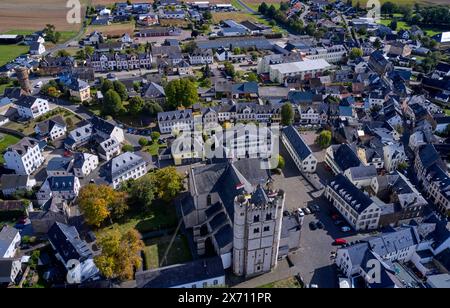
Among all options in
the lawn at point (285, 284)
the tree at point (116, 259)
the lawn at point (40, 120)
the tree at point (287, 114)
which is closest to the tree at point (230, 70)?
the tree at point (287, 114)

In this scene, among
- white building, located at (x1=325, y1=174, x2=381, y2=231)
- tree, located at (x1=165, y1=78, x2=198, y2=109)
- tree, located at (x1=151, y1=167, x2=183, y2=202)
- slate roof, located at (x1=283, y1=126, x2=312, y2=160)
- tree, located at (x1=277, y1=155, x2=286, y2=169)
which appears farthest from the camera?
tree, located at (x1=165, y1=78, x2=198, y2=109)

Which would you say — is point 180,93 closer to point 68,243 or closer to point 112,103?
point 112,103

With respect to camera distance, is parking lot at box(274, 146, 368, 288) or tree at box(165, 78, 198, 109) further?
tree at box(165, 78, 198, 109)

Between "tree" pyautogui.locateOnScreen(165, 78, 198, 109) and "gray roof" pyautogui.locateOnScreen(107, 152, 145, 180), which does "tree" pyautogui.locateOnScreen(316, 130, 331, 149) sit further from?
"gray roof" pyautogui.locateOnScreen(107, 152, 145, 180)

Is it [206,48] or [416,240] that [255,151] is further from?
[206,48]

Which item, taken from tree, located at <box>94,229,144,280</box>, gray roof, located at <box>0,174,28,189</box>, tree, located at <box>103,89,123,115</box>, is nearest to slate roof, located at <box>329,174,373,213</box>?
tree, located at <box>94,229,144,280</box>

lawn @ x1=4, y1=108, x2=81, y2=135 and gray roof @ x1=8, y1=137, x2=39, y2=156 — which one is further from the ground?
gray roof @ x1=8, y1=137, x2=39, y2=156
